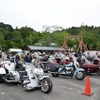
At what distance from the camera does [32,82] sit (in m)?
8.31

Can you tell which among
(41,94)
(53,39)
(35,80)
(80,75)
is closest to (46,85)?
(41,94)

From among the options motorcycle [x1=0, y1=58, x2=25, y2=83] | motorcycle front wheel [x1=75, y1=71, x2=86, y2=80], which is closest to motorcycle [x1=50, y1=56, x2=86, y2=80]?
motorcycle front wheel [x1=75, y1=71, x2=86, y2=80]

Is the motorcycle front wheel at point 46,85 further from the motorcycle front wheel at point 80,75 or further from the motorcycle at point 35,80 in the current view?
the motorcycle front wheel at point 80,75

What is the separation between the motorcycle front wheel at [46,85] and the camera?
785 cm

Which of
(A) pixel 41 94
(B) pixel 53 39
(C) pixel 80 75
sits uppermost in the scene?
(B) pixel 53 39

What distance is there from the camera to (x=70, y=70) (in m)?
11.6

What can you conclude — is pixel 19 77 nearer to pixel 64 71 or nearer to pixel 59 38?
pixel 64 71

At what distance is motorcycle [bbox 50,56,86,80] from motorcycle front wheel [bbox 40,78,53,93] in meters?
3.60

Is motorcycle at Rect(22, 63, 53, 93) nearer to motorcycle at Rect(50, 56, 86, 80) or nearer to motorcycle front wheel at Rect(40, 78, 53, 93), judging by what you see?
motorcycle front wheel at Rect(40, 78, 53, 93)

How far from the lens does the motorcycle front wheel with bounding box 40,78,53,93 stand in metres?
→ 7.85

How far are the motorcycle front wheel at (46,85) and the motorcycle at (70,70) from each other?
3.60 m

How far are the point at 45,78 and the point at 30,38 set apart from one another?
6805cm

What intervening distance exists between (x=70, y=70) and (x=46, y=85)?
12.8 ft

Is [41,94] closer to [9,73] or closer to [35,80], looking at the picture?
[35,80]
